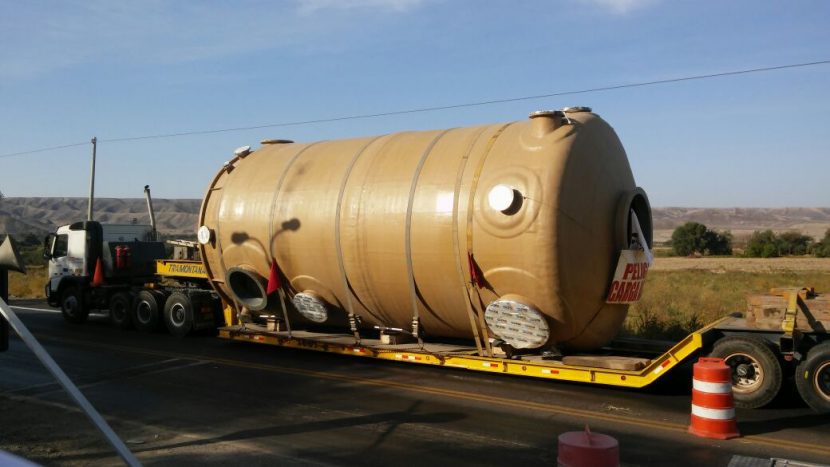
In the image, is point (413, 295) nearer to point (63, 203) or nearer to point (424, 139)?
point (424, 139)

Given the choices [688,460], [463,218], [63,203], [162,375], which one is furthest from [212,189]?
[63,203]

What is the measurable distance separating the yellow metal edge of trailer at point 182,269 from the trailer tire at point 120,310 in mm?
1029

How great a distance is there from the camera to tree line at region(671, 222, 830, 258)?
63.3 m

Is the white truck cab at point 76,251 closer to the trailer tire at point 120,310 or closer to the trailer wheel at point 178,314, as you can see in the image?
the trailer tire at point 120,310

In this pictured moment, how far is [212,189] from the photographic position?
46.4 feet

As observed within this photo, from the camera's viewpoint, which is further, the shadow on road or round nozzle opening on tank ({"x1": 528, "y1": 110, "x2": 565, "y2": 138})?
round nozzle opening on tank ({"x1": 528, "y1": 110, "x2": 565, "y2": 138})

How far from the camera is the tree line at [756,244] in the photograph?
63344 millimetres

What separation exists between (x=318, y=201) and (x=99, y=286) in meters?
9.07

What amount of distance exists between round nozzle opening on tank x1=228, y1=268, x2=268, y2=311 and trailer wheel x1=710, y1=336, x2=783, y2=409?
8.04 m

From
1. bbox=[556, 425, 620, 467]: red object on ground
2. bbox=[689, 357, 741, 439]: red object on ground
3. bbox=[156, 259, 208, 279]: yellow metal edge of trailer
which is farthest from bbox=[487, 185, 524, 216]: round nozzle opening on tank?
bbox=[156, 259, 208, 279]: yellow metal edge of trailer

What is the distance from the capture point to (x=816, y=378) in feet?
28.6

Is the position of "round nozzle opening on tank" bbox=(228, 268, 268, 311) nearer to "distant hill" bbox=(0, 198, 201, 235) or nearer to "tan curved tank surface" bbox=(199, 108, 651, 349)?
"tan curved tank surface" bbox=(199, 108, 651, 349)

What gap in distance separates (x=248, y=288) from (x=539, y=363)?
647 cm

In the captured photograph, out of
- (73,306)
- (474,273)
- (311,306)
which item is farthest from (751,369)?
(73,306)
